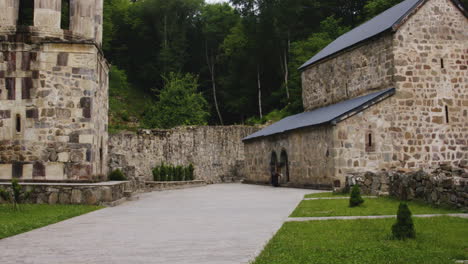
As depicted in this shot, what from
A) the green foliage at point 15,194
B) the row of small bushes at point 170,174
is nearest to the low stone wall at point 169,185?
the row of small bushes at point 170,174

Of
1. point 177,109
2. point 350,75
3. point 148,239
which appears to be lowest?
point 148,239

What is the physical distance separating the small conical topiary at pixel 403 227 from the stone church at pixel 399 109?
41.7 ft

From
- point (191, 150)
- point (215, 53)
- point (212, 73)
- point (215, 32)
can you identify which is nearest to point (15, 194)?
point (191, 150)

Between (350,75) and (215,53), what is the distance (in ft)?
128

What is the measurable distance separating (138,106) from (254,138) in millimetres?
28858

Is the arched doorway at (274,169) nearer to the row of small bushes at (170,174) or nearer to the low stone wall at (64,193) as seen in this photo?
the row of small bushes at (170,174)

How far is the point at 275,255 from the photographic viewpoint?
598cm

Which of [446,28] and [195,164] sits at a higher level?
[446,28]

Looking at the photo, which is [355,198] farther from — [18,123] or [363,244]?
[18,123]

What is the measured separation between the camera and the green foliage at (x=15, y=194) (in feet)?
41.3

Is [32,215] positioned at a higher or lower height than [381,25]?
lower

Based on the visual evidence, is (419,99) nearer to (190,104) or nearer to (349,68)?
(349,68)

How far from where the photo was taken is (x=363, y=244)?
265 inches

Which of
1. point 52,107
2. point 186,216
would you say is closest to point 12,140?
point 52,107
